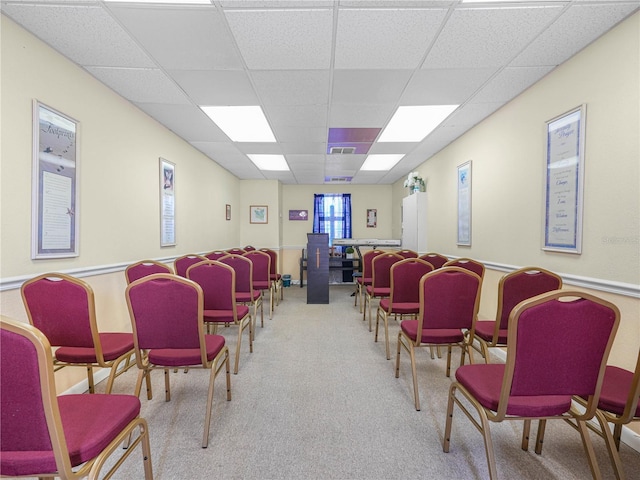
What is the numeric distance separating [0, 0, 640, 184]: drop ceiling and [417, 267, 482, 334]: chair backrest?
160cm

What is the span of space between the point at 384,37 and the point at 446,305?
1.86 m

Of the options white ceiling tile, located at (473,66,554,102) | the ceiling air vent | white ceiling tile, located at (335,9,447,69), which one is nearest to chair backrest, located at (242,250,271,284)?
the ceiling air vent

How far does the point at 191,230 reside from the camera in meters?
4.29

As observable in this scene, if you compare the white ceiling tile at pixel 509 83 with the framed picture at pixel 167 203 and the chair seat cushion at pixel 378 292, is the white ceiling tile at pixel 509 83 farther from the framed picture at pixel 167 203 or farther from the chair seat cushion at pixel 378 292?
the framed picture at pixel 167 203

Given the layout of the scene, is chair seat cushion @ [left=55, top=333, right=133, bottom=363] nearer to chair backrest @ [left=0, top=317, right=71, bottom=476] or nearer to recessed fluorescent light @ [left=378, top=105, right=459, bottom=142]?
chair backrest @ [left=0, top=317, right=71, bottom=476]

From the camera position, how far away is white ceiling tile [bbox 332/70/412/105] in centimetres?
235

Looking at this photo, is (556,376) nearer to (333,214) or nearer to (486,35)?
(486,35)

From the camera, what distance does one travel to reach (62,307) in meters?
1.60

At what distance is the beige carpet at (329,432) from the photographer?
1.47 m

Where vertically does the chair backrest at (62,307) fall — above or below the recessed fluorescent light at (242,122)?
below

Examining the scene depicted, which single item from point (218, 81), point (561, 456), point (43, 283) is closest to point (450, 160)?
point (218, 81)

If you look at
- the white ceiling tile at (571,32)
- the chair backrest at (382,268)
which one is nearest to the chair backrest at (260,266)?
the chair backrest at (382,268)

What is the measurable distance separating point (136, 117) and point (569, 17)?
372 cm

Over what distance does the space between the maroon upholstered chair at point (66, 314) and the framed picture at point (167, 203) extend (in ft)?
6.15
